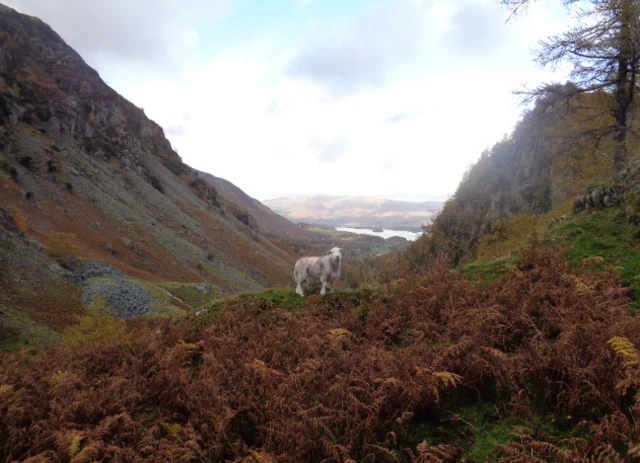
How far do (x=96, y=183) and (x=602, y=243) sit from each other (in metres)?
71.9

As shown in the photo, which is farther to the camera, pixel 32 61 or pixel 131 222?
pixel 32 61

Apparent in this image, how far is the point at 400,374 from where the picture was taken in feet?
21.0

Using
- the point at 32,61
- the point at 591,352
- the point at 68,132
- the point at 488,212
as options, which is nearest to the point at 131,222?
the point at 68,132

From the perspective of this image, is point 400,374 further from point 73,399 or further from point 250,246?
point 250,246

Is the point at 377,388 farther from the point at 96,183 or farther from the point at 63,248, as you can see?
the point at 96,183

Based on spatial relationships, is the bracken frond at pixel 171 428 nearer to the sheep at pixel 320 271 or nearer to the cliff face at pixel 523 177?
the sheep at pixel 320 271

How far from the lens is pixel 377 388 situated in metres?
6.30

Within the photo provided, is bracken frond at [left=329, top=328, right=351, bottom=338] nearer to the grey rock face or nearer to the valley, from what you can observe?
the valley

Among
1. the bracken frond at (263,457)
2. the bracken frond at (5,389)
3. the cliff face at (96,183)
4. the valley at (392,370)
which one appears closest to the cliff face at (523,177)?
the valley at (392,370)

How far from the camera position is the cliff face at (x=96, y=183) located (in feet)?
168

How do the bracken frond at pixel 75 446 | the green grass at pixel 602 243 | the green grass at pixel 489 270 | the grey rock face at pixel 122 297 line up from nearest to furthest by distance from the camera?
1. the bracken frond at pixel 75 446
2. the green grass at pixel 602 243
3. the green grass at pixel 489 270
4. the grey rock face at pixel 122 297

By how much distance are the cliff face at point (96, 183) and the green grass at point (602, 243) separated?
42.7 metres

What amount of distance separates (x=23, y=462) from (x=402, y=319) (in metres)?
7.52

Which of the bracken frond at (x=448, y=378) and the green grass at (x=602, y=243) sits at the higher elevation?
the green grass at (x=602, y=243)
